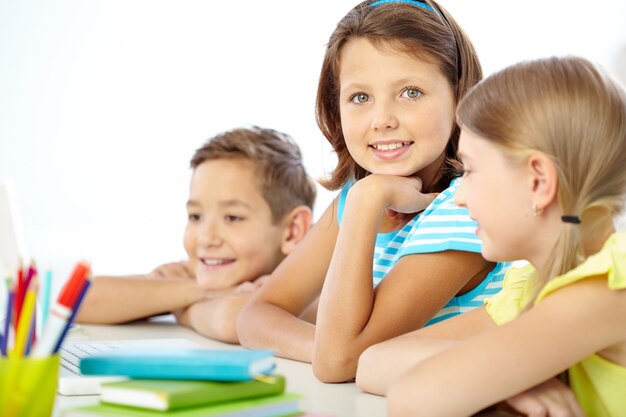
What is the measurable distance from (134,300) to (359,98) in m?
0.69

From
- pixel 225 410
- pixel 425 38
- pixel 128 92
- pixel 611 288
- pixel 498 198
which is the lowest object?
pixel 225 410

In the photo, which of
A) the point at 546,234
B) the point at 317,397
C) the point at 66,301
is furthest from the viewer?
the point at 317,397

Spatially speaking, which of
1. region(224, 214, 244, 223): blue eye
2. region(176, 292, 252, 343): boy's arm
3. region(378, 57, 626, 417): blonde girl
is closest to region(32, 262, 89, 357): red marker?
region(378, 57, 626, 417): blonde girl

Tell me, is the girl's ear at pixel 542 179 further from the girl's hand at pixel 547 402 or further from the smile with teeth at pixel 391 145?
the smile with teeth at pixel 391 145

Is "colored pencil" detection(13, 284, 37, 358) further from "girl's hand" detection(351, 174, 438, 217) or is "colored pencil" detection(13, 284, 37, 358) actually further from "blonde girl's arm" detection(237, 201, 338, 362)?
"blonde girl's arm" detection(237, 201, 338, 362)

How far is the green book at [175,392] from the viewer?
30.0 inches

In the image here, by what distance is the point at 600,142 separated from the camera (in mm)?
925

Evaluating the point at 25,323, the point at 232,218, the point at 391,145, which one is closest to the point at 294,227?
the point at 232,218

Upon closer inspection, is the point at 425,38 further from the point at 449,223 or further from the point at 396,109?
the point at 449,223

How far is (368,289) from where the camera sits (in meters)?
1.22

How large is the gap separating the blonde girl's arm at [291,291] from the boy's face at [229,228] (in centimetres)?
22

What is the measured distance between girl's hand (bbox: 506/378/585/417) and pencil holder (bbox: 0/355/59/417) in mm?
470

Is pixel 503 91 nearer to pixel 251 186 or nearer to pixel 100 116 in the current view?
pixel 251 186

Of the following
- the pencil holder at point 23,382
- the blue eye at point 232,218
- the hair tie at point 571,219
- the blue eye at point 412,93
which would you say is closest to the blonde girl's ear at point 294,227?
the blue eye at point 232,218
